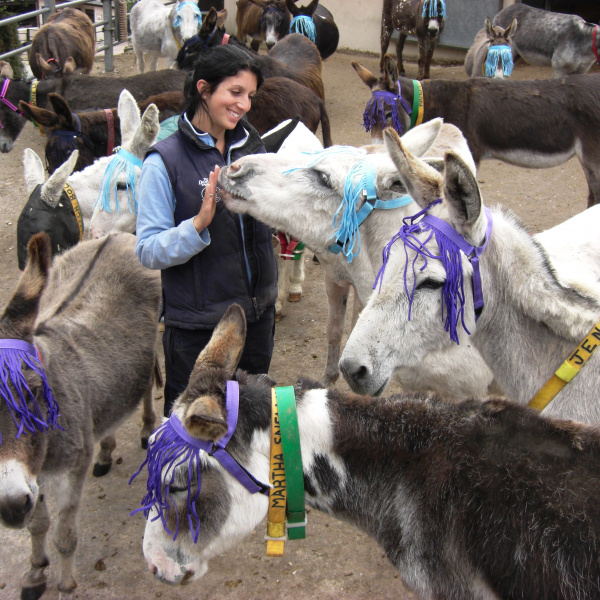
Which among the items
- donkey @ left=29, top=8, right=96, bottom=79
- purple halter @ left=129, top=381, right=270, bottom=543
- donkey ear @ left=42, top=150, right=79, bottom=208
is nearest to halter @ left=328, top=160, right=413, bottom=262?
purple halter @ left=129, top=381, right=270, bottom=543

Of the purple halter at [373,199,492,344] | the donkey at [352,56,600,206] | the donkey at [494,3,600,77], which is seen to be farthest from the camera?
the donkey at [494,3,600,77]

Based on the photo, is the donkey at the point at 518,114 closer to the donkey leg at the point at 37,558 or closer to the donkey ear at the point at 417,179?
the donkey ear at the point at 417,179

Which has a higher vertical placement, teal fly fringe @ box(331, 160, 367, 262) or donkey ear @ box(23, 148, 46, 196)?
teal fly fringe @ box(331, 160, 367, 262)

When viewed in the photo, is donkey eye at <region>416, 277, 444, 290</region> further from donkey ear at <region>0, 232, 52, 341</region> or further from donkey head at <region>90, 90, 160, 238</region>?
donkey head at <region>90, 90, 160, 238</region>

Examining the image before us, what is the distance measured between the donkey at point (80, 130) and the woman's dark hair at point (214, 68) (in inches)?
103

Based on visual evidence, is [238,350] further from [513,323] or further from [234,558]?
[234,558]

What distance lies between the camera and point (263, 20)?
37.4 ft

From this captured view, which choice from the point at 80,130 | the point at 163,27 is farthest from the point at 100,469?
the point at 163,27

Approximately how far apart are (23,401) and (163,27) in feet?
32.2

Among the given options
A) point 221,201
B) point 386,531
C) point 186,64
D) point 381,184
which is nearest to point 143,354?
point 221,201

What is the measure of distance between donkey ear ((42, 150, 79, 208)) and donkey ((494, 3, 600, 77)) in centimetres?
949

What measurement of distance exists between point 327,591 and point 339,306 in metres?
1.95

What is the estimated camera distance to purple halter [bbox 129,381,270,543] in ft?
5.88

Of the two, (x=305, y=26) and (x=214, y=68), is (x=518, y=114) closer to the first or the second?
(x=214, y=68)
